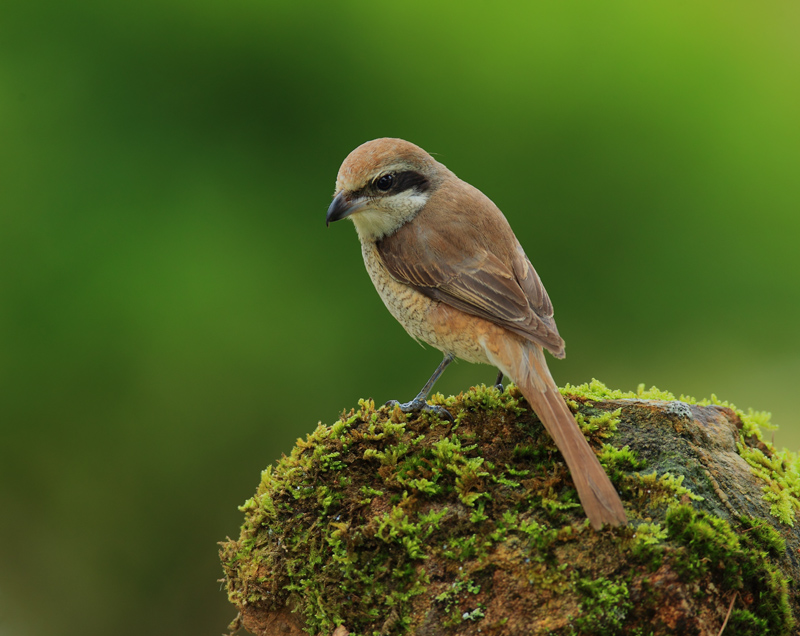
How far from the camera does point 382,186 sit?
152 inches

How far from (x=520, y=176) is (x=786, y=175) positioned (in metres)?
2.23

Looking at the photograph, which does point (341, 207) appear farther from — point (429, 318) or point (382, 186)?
point (429, 318)

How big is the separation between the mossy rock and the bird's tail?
0.09 meters

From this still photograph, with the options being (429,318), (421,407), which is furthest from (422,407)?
(429,318)

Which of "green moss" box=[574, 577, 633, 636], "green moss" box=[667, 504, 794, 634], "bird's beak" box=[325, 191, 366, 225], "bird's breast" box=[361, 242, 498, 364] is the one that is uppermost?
"bird's beak" box=[325, 191, 366, 225]

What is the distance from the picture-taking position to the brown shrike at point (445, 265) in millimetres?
3371

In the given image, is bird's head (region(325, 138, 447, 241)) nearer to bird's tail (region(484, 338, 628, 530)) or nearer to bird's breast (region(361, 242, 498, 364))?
bird's breast (region(361, 242, 498, 364))

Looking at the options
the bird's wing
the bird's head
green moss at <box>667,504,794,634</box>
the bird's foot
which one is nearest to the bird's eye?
the bird's head

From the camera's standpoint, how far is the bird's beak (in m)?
3.75

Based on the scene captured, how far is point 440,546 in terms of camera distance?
2.71 metres

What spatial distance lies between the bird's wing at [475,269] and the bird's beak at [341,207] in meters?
0.26

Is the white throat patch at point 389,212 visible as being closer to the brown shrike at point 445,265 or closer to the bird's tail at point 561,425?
the brown shrike at point 445,265

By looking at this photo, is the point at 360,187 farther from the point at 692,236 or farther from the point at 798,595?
the point at 692,236

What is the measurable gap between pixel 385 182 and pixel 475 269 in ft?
2.30
